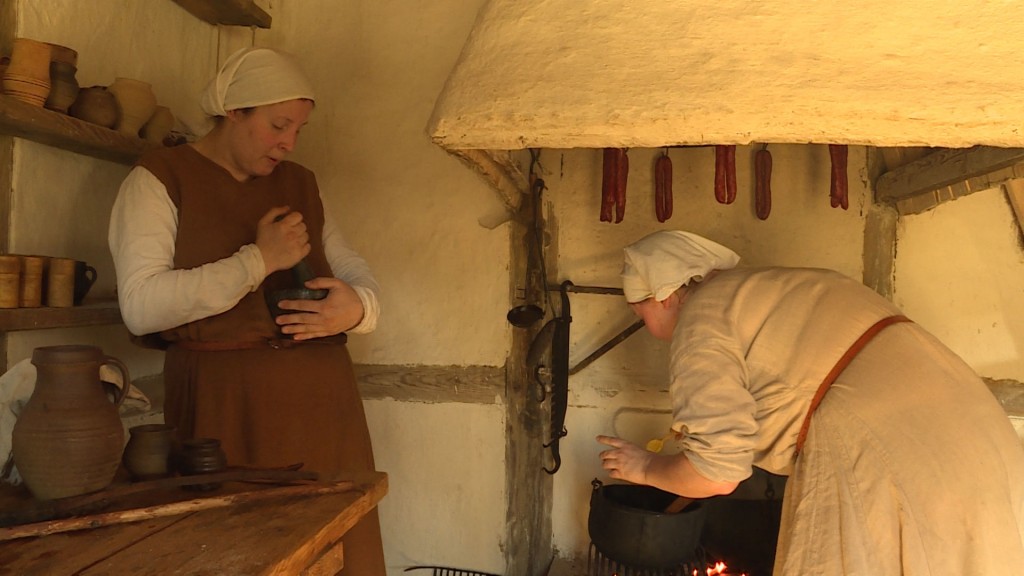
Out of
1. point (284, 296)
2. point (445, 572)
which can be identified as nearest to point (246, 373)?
point (284, 296)

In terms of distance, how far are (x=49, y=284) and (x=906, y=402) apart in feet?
6.65

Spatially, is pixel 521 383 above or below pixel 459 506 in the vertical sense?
above

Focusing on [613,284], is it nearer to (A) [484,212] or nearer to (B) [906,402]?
Result: (A) [484,212]

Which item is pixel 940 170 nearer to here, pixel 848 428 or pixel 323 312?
pixel 848 428

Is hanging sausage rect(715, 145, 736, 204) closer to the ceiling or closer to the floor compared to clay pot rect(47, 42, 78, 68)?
closer to the floor

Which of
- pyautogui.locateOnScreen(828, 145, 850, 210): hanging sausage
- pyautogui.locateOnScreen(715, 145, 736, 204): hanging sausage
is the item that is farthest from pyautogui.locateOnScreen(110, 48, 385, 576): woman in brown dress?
pyautogui.locateOnScreen(828, 145, 850, 210): hanging sausage

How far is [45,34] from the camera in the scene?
183 centimetres

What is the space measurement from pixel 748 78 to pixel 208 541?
131cm

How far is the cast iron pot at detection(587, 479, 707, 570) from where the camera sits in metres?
2.20

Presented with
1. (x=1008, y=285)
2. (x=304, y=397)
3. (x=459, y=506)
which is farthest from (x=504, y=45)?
(x=1008, y=285)

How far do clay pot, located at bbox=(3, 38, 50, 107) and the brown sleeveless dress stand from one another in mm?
282

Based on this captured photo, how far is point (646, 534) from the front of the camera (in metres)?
2.20

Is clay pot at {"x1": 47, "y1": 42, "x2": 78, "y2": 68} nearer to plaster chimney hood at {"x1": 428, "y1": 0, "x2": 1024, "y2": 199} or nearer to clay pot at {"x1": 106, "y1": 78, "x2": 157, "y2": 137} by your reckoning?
clay pot at {"x1": 106, "y1": 78, "x2": 157, "y2": 137}

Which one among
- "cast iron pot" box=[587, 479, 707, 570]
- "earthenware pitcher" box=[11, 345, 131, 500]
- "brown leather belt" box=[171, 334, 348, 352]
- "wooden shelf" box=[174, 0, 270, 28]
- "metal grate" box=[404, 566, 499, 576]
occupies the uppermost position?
"wooden shelf" box=[174, 0, 270, 28]
